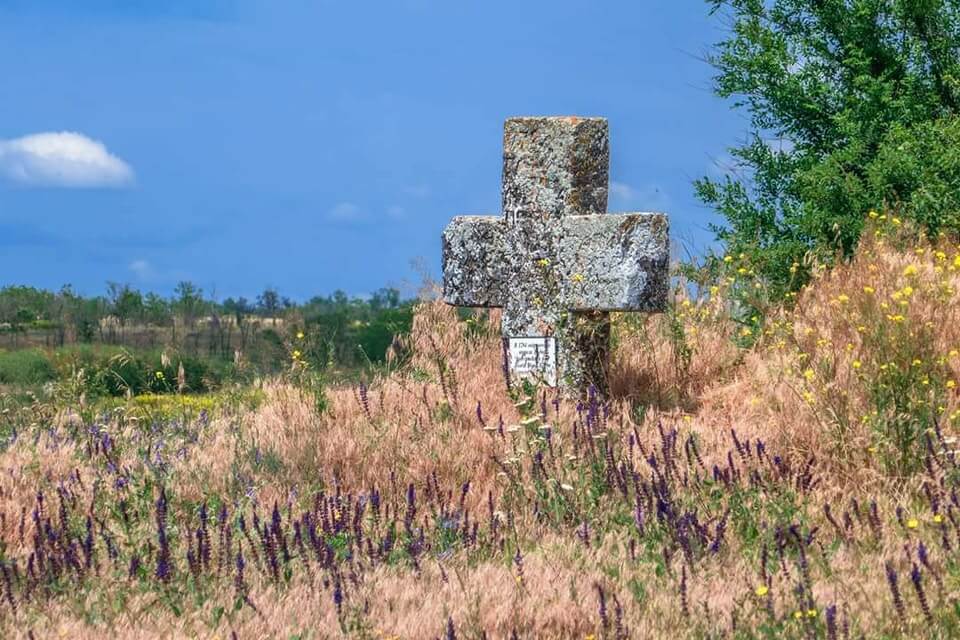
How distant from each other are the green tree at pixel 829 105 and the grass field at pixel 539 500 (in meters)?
6.26

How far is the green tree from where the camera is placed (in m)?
15.3

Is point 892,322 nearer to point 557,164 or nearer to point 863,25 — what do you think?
point 557,164

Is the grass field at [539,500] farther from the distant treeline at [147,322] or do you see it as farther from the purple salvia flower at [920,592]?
the distant treeline at [147,322]

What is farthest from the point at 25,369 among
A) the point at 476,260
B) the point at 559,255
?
the point at 559,255

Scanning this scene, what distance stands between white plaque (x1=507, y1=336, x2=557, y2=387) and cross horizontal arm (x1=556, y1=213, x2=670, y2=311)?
1.14ft

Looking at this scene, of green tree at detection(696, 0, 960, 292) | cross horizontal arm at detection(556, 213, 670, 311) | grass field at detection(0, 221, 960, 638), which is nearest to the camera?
grass field at detection(0, 221, 960, 638)

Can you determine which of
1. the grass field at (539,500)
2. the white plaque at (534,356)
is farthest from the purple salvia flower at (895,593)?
the white plaque at (534,356)

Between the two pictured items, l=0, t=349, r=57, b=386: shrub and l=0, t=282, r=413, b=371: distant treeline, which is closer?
l=0, t=349, r=57, b=386: shrub

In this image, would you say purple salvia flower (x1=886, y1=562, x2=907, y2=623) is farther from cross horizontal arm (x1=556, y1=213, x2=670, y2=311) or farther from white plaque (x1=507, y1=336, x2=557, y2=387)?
white plaque (x1=507, y1=336, x2=557, y2=387)

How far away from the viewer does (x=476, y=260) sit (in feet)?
28.6

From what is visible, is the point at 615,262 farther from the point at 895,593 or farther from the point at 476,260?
the point at 895,593

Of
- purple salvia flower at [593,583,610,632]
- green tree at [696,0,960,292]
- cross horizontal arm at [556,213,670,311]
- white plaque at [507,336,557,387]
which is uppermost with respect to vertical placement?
green tree at [696,0,960,292]

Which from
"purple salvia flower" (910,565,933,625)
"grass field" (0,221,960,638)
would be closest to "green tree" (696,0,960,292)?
"grass field" (0,221,960,638)

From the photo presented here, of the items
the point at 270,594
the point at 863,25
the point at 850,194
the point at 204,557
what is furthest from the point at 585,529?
the point at 863,25
